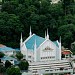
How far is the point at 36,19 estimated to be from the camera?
44531mm

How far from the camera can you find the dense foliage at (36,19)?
42.4 metres

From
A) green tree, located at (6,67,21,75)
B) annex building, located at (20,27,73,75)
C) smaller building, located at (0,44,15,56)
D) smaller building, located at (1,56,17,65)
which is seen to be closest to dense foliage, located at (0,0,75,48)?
smaller building, located at (0,44,15,56)

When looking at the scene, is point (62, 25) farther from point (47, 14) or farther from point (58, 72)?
point (58, 72)

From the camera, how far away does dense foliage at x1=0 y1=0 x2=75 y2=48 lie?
42438 mm

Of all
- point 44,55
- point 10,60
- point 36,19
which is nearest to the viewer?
point 10,60

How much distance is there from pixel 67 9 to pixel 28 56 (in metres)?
Answer: 13.2

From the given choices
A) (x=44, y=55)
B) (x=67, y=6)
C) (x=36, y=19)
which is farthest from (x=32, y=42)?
(x=67, y=6)

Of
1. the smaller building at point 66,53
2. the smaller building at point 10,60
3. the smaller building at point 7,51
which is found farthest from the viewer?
the smaller building at point 66,53

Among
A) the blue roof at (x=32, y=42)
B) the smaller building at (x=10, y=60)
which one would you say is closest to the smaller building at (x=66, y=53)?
the blue roof at (x=32, y=42)

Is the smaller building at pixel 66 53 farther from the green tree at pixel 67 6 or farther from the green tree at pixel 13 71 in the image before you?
the green tree at pixel 67 6

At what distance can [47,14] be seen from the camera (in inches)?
1815

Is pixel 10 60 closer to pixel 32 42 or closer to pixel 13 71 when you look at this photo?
pixel 32 42

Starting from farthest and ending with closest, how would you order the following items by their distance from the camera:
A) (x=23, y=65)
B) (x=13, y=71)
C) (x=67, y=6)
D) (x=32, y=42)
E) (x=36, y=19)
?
1. (x=67, y=6)
2. (x=36, y=19)
3. (x=32, y=42)
4. (x=23, y=65)
5. (x=13, y=71)

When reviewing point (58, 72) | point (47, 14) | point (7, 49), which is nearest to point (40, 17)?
point (47, 14)
